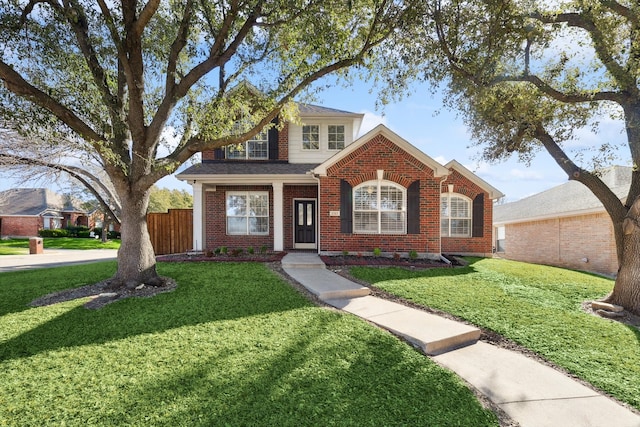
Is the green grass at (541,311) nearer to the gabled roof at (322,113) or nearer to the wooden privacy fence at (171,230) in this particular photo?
the gabled roof at (322,113)

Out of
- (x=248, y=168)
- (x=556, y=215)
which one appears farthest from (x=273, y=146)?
(x=556, y=215)

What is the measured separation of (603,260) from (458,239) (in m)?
5.74

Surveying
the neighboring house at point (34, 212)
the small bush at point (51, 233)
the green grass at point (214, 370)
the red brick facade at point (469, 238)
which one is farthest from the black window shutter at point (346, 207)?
the neighboring house at point (34, 212)

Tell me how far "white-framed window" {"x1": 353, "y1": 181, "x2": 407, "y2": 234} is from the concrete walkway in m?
5.14

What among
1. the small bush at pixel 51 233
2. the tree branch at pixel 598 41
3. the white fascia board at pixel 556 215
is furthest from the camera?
the small bush at pixel 51 233

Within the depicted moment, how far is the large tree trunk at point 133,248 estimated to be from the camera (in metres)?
6.84

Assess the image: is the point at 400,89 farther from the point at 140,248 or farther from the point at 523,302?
the point at 140,248

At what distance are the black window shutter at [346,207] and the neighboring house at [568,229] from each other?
1054cm

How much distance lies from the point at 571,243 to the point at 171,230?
1860 cm

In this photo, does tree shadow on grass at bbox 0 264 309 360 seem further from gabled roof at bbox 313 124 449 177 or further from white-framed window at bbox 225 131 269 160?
white-framed window at bbox 225 131 269 160

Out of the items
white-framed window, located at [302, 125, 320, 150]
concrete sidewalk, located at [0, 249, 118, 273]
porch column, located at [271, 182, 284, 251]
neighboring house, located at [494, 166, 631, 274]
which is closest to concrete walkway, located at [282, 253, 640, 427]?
porch column, located at [271, 182, 284, 251]

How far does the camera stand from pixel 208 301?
19.5ft

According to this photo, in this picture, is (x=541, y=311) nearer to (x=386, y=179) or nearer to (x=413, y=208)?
(x=413, y=208)

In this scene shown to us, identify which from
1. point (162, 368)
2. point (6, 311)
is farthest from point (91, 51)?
point (162, 368)
